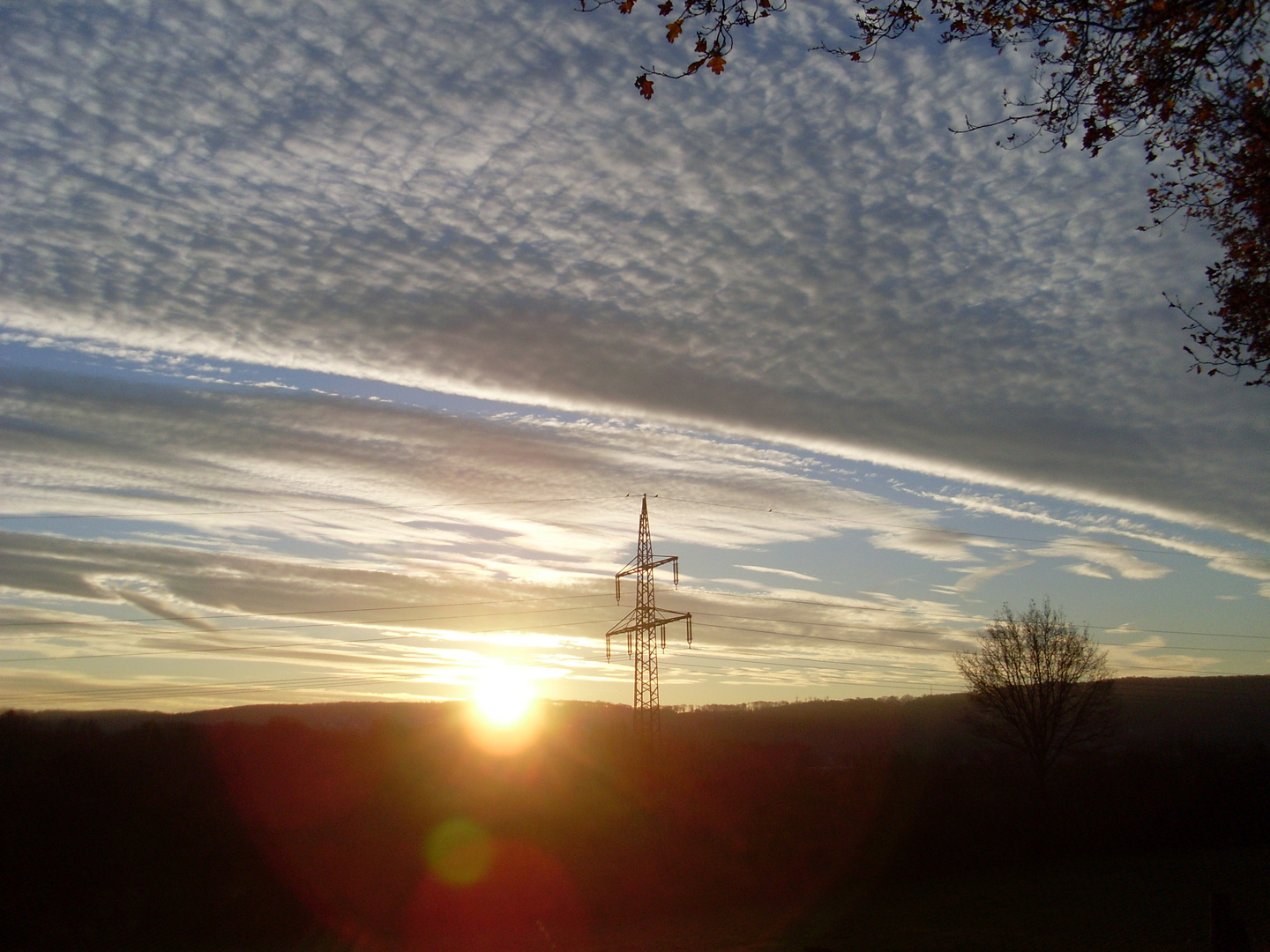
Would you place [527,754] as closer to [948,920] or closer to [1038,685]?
[948,920]

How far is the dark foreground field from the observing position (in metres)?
27.9

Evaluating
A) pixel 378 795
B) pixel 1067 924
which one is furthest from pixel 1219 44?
pixel 378 795

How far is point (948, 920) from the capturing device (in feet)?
89.5

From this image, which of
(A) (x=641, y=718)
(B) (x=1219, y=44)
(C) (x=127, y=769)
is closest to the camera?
(B) (x=1219, y=44)

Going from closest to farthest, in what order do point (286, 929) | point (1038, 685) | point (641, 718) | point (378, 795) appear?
1. point (286, 929)
2. point (378, 795)
3. point (641, 718)
4. point (1038, 685)

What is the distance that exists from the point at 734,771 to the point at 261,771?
21.5m

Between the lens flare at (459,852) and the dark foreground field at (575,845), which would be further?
the lens flare at (459,852)

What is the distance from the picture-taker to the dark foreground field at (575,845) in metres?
27.9

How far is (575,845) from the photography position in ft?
114

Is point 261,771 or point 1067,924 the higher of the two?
point 261,771

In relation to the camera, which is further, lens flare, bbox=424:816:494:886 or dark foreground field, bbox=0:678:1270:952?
lens flare, bbox=424:816:494:886

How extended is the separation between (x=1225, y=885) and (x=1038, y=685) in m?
23.1

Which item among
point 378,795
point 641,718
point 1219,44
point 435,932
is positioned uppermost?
point 1219,44

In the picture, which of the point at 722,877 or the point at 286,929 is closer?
the point at 286,929
